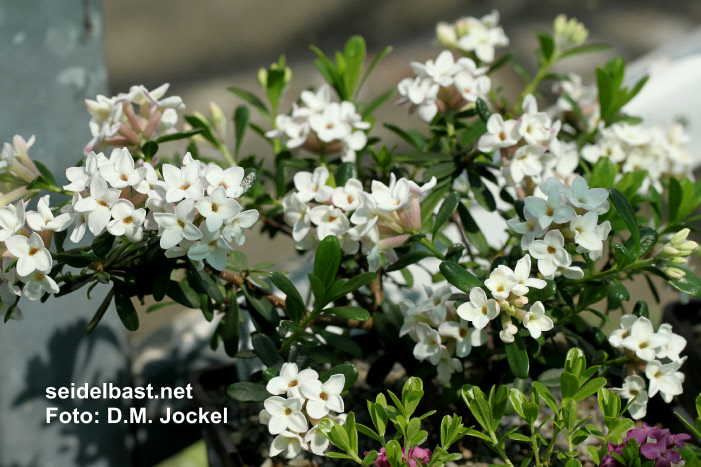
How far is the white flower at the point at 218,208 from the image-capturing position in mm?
626

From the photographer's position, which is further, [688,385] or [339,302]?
[688,385]

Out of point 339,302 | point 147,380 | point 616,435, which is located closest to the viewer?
point 616,435

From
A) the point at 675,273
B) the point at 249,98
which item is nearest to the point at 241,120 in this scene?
the point at 249,98

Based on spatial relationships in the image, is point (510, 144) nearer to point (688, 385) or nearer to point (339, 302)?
point (339, 302)

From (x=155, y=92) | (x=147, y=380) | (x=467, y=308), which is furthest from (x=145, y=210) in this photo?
(x=147, y=380)

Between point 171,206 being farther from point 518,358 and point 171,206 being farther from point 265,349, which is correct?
point 518,358

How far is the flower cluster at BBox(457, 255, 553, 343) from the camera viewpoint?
2.15ft

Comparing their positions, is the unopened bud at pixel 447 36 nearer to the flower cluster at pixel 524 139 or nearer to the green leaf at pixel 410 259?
the flower cluster at pixel 524 139

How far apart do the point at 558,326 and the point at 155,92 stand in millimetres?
580

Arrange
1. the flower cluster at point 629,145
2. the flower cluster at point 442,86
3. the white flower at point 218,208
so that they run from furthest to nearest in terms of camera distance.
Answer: the flower cluster at point 629,145, the flower cluster at point 442,86, the white flower at point 218,208

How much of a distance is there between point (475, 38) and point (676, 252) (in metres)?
0.49

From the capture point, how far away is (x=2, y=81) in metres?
1.02

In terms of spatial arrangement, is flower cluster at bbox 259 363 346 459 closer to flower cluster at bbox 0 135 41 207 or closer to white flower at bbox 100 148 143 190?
white flower at bbox 100 148 143 190

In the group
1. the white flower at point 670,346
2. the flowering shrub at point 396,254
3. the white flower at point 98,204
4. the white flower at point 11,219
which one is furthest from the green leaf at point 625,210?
the white flower at point 11,219
